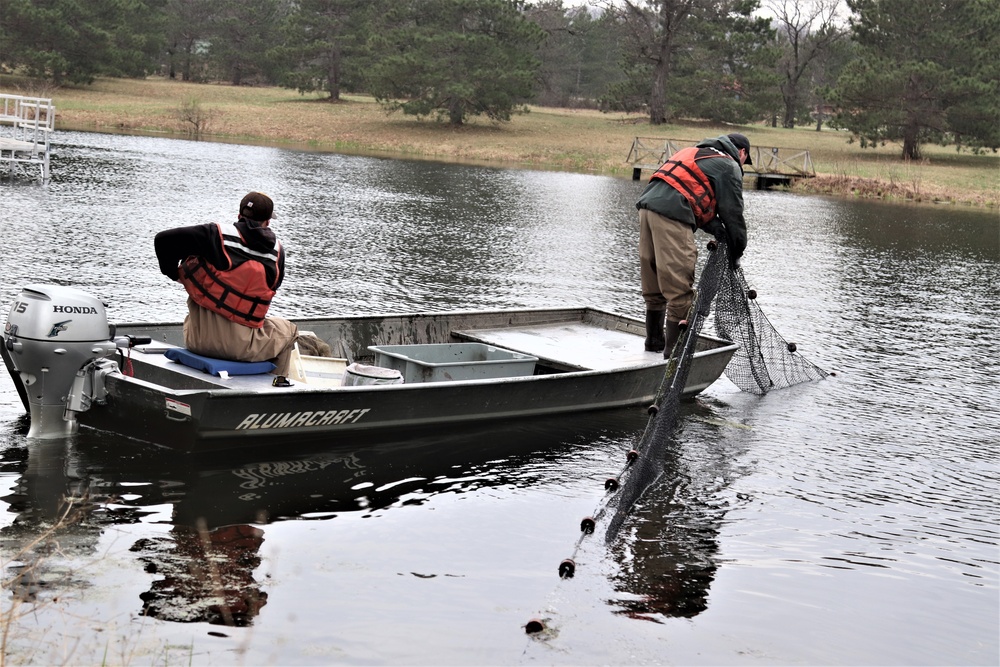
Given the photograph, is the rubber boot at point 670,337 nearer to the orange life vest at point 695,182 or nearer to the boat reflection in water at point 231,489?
the orange life vest at point 695,182

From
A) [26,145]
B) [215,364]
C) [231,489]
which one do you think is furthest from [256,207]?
[26,145]

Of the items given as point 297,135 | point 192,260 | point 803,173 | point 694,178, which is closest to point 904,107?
point 803,173

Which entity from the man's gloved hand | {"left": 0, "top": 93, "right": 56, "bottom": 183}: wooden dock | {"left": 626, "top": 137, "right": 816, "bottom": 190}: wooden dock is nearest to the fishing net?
the man's gloved hand

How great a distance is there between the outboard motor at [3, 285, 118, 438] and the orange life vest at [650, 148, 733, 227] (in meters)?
5.15

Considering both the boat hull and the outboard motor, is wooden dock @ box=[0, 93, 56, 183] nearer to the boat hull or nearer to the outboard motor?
the boat hull

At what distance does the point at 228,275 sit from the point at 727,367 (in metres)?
5.54

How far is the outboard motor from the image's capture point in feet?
23.8

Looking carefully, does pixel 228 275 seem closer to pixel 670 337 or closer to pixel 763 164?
pixel 670 337

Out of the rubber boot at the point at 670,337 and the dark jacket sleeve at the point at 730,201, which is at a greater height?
the dark jacket sleeve at the point at 730,201

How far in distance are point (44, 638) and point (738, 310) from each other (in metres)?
7.51

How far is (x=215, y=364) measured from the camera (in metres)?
8.19

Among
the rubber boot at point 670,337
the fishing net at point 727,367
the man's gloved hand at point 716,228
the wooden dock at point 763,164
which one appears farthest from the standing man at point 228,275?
the wooden dock at point 763,164

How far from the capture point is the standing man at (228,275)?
24.9ft

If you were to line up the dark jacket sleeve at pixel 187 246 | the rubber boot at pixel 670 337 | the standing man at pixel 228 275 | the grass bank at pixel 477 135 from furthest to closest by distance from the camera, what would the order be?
the grass bank at pixel 477 135, the rubber boot at pixel 670 337, the standing man at pixel 228 275, the dark jacket sleeve at pixel 187 246
